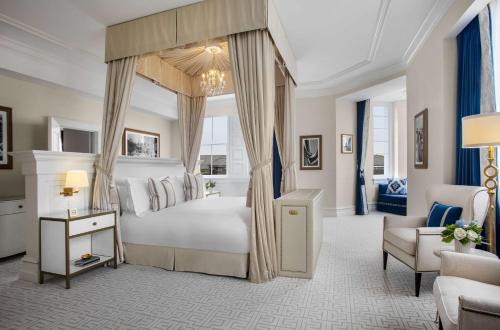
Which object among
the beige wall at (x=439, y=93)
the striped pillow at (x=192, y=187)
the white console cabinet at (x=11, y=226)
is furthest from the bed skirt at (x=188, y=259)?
the beige wall at (x=439, y=93)

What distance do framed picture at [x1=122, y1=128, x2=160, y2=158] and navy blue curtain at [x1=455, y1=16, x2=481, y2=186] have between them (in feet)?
20.3

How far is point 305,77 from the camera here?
6.39 m

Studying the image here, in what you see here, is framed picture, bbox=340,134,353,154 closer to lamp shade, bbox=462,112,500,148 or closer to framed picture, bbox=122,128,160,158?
lamp shade, bbox=462,112,500,148

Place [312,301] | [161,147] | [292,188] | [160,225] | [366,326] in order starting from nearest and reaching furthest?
[366,326] → [312,301] → [160,225] → [292,188] → [161,147]

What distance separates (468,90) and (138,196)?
15.2ft

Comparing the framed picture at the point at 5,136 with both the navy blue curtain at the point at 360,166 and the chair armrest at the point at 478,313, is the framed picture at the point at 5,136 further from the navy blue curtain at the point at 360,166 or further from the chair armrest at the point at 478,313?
the navy blue curtain at the point at 360,166

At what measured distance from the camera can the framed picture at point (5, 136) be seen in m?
4.21

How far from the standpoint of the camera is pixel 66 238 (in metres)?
3.00

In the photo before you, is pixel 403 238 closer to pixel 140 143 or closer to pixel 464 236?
pixel 464 236

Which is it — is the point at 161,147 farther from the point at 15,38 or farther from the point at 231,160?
the point at 15,38

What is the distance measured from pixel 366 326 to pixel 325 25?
12.7 feet

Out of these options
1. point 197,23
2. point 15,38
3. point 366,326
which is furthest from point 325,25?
point 15,38

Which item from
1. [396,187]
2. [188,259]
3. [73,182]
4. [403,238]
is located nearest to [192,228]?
→ [188,259]

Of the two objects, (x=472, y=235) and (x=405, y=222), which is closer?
(x=472, y=235)
